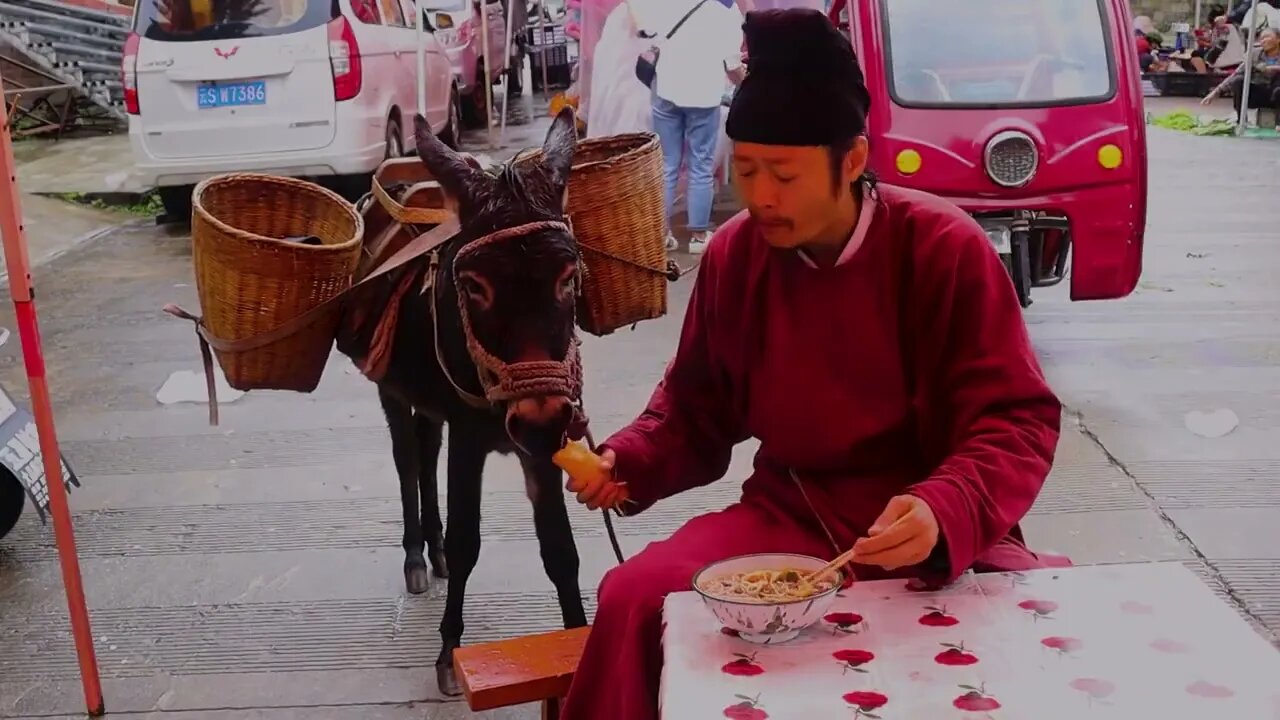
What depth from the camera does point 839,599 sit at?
1.83 meters

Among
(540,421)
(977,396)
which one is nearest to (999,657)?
(977,396)

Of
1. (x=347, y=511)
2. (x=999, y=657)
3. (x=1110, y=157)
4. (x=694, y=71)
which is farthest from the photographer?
(x=694, y=71)

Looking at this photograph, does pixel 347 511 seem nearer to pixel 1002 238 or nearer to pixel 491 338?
pixel 491 338

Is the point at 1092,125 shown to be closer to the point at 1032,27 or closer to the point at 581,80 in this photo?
the point at 1032,27

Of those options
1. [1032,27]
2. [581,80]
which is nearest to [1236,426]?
[1032,27]

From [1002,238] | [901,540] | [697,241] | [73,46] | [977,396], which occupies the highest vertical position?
[73,46]

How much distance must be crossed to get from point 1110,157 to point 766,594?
14.7ft

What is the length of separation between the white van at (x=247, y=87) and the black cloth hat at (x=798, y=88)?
7647 millimetres

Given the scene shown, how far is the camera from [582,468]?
2.17 m

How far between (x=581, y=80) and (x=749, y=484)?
29.0 ft

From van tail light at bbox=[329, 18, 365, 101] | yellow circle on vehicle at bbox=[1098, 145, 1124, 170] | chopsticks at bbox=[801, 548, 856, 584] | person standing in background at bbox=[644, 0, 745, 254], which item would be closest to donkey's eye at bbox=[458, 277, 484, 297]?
chopsticks at bbox=[801, 548, 856, 584]

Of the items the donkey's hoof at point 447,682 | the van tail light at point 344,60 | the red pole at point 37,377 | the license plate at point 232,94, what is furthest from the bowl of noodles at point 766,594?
the license plate at point 232,94

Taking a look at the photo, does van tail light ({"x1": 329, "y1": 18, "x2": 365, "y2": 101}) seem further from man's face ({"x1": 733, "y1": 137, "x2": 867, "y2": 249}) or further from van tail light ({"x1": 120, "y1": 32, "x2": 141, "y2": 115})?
man's face ({"x1": 733, "y1": 137, "x2": 867, "y2": 249})

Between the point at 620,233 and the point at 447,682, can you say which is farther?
the point at 447,682
